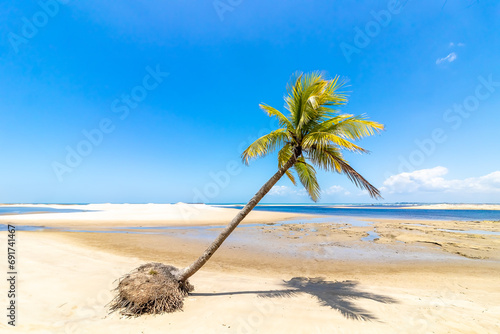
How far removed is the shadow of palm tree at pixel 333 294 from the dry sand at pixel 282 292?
32 mm

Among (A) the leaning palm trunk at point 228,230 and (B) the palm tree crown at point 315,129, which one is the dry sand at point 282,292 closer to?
(A) the leaning palm trunk at point 228,230

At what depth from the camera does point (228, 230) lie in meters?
6.58

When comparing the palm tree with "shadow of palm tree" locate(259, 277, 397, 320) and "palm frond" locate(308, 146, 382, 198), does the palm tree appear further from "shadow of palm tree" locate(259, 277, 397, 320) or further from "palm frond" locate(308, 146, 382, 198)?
"shadow of palm tree" locate(259, 277, 397, 320)

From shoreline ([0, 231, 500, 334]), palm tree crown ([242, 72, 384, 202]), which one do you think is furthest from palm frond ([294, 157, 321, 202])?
shoreline ([0, 231, 500, 334])

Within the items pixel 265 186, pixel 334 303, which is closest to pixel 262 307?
pixel 334 303

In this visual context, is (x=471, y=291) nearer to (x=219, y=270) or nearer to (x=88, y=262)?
(x=219, y=270)

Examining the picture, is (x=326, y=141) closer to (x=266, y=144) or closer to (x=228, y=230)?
(x=266, y=144)

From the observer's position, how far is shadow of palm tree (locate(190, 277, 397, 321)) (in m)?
5.78

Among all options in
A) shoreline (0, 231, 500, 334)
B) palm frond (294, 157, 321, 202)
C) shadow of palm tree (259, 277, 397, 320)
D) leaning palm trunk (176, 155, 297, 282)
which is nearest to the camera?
shoreline (0, 231, 500, 334)

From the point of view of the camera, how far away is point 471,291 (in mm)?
7824

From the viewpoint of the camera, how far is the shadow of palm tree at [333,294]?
19.0 ft

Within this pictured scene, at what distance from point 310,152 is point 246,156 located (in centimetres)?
208

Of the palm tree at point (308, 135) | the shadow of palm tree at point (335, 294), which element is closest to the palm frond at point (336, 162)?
the palm tree at point (308, 135)

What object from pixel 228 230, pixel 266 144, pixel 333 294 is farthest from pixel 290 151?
pixel 333 294
